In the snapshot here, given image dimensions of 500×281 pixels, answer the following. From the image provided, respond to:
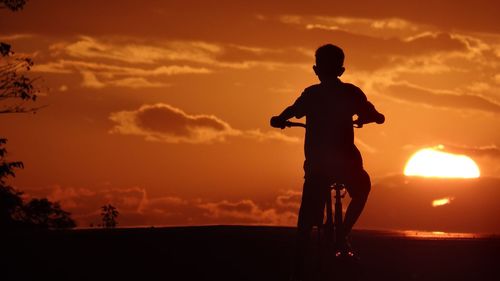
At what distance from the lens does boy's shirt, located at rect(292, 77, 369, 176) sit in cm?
895

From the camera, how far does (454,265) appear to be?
1302 centimetres

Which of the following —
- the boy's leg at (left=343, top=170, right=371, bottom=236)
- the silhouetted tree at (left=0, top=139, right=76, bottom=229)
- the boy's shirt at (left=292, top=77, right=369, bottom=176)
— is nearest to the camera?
the boy's shirt at (left=292, top=77, right=369, bottom=176)

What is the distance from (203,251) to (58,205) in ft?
87.2

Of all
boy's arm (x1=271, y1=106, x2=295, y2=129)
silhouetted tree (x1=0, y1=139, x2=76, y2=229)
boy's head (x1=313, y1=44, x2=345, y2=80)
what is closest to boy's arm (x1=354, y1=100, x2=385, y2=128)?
boy's head (x1=313, y1=44, x2=345, y2=80)

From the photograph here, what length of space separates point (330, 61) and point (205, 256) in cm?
490

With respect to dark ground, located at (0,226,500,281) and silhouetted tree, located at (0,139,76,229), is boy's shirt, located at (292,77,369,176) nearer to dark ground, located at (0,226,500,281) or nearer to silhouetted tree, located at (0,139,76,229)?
dark ground, located at (0,226,500,281)

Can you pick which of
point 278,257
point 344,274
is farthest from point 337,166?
point 278,257

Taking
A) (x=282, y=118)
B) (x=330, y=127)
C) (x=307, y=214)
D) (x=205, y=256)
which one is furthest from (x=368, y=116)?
(x=205, y=256)

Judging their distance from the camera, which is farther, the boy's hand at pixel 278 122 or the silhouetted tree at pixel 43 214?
the silhouetted tree at pixel 43 214

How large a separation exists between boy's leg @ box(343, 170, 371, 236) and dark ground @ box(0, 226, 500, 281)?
19.7 inches

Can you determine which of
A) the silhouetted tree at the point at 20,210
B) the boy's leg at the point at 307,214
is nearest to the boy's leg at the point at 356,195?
the boy's leg at the point at 307,214

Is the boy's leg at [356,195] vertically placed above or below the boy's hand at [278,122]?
below

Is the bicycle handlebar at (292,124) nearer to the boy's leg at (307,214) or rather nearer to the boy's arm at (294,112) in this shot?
the boy's arm at (294,112)

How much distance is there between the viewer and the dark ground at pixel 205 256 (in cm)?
1121
